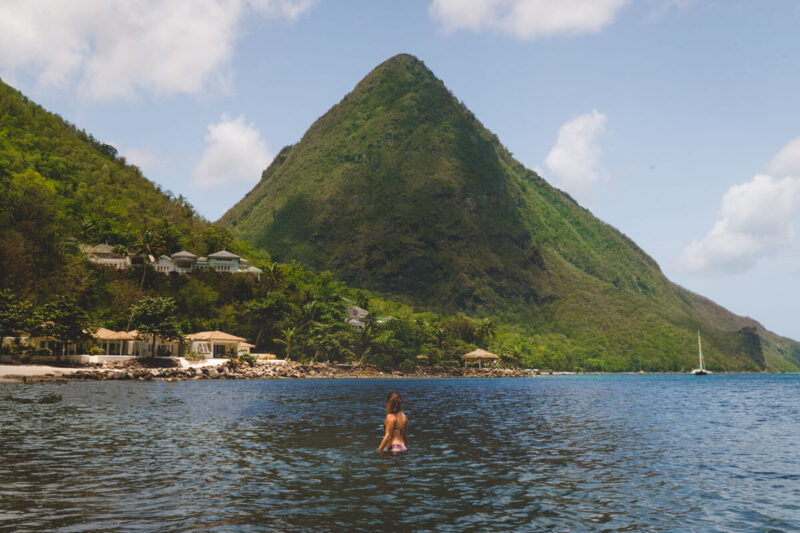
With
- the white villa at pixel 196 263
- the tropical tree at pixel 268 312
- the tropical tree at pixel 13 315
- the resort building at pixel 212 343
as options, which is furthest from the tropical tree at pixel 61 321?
the white villa at pixel 196 263

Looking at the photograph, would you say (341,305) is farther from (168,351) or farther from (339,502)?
(339,502)

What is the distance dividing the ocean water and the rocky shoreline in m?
36.1

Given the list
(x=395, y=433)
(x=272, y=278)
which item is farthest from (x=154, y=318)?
(x=395, y=433)

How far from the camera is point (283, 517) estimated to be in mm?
13812

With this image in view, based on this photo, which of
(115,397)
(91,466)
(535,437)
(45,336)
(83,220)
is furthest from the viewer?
(83,220)

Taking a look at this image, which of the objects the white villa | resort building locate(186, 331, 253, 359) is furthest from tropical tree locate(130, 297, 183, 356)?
the white villa

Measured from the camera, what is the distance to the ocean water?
13891 mm

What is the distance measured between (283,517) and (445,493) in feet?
16.3

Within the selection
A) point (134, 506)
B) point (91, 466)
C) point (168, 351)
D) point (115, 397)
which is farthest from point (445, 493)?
point (168, 351)

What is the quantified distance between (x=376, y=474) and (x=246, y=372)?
7826 cm

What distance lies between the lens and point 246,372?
93500 millimetres

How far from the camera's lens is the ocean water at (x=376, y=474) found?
13.9 metres

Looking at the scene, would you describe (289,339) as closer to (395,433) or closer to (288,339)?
(288,339)

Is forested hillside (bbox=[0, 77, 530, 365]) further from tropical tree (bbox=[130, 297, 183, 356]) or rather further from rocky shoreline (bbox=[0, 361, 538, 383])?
rocky shoreline (bbox=[0, 361, 538, 383])
